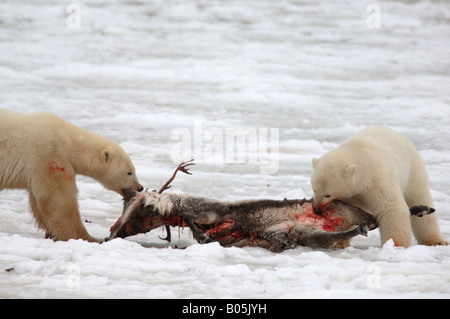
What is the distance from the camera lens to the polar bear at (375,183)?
203 inches

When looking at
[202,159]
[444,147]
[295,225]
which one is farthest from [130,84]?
[295,225]

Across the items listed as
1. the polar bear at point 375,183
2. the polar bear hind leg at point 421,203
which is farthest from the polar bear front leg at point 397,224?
the polar bear hind leg at point 421,203

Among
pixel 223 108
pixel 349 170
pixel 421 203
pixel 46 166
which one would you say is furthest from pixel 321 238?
pixel 223 108

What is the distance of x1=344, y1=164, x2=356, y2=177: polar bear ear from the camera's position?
17.1ft

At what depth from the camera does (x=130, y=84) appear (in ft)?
42.8

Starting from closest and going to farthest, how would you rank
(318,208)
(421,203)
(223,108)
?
1. (318,208)
2. (421,203)
3. (223,108)

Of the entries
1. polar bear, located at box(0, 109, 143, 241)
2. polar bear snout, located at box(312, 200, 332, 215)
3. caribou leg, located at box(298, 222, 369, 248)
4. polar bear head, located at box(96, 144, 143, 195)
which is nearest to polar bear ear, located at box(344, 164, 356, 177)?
polar bear snout, located at box(312, 200, 332, 215)

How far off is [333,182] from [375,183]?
349 millimetres

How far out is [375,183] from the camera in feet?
17.3

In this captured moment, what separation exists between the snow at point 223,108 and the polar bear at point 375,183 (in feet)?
1.01

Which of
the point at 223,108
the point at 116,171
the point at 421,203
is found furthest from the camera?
the point at 223,108

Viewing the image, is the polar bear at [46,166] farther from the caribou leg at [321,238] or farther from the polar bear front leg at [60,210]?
the caribou leg at [321,238]

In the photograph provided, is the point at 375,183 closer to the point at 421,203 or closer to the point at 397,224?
the point at 397,224
